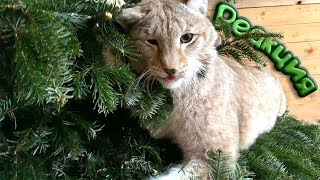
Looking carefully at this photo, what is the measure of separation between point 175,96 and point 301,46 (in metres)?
1.47

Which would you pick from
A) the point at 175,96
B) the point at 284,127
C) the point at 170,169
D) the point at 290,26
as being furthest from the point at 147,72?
the point at 290,26

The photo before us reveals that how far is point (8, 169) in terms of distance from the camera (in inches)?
29.9

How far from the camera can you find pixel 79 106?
896 millimetres

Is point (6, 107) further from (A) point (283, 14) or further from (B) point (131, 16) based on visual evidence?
(A) point (283, 14)

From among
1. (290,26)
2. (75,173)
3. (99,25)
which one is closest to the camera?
(99,25)

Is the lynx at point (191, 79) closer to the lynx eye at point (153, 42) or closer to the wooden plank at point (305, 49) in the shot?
the lynx eye at point (153, 42)

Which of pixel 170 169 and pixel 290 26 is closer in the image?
pixel 170 169

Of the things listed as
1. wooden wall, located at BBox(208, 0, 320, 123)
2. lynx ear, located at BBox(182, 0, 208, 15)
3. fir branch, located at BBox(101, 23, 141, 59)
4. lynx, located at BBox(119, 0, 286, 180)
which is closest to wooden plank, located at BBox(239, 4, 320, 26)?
wooden wall, located at BBox(208, 0, 320, 123)

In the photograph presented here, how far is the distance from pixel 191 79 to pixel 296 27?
1.42m

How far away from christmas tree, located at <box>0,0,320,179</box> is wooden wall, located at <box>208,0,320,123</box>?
3.87 feet

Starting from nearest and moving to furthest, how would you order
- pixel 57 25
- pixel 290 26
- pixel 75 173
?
pixel 57 25, pixel 75 173, pixel 290 26

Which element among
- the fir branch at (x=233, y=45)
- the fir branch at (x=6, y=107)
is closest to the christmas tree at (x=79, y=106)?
the fir branch at (x=6, y=107)

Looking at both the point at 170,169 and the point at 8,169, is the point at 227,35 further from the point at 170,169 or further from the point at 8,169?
the point at 8,169

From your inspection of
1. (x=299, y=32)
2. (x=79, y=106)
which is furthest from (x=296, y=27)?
(x=79, y=106)
